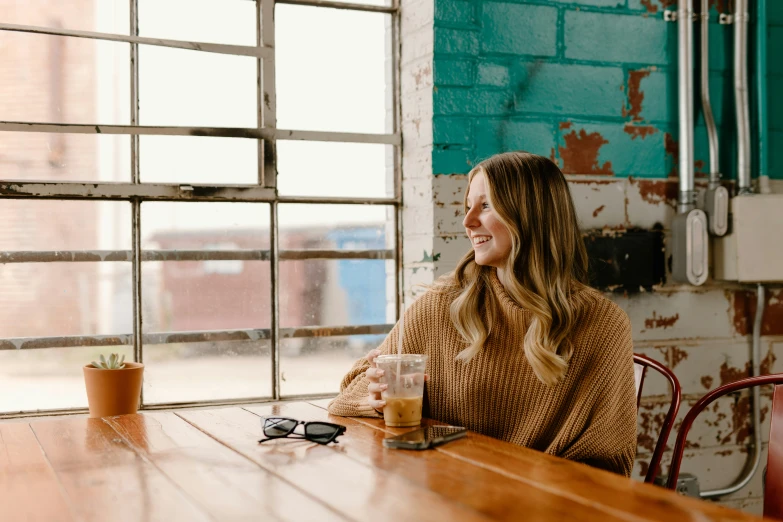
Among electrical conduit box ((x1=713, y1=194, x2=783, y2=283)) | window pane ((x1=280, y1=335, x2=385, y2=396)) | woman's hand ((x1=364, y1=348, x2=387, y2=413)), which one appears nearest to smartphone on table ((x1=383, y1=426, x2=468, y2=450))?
woman's hand ((x1=364, y1=348, x2=387, y2=413))

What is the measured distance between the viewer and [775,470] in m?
1.45

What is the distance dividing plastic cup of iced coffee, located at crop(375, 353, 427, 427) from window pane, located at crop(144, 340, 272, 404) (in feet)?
3.11

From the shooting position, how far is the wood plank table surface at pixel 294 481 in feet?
3.46

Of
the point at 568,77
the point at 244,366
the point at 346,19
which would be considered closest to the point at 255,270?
the point at 244,366

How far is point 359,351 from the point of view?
2.59 meters

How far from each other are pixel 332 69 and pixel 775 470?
174cm

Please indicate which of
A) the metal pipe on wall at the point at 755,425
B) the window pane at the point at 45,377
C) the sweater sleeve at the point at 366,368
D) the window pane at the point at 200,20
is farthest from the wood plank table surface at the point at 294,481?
the metal pipe on wall at the point at 755,425

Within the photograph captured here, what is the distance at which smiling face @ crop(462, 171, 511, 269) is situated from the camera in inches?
74.3

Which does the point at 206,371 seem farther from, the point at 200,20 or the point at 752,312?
the point at 752,312

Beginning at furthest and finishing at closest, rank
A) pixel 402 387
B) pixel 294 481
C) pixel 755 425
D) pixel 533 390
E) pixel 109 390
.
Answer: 1. pixel 755 425
2. pixel 109 390
3. pixel 533 390
4. pixel 402 387
5. pixel 294 481

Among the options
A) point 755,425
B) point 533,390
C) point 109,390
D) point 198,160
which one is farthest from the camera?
point 755,425

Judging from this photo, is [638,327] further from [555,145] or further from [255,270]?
[255,270]

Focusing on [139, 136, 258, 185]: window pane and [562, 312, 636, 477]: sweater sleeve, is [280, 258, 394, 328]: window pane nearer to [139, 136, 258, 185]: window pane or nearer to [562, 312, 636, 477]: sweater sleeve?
[139, 136, 258, 185]: window pane

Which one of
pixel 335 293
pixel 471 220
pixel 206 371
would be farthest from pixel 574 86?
pixel 206 371
